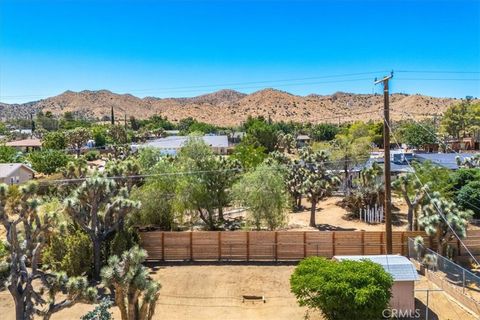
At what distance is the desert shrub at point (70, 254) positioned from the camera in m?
20.5

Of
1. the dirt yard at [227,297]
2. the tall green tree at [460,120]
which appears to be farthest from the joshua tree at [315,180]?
the tall green tree at [460,120]

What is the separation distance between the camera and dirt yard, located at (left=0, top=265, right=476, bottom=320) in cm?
1741

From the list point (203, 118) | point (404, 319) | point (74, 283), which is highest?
point (203, 118)

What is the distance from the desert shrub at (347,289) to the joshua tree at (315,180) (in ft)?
46.7

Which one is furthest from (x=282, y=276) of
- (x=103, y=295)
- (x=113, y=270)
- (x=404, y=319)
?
(x=113, y=270)

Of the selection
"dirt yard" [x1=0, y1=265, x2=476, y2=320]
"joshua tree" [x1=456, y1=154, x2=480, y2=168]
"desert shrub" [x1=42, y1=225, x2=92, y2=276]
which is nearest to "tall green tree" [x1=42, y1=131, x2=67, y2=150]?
"desert shrub" [x1=42, y1=225, x2=92, y2=276]

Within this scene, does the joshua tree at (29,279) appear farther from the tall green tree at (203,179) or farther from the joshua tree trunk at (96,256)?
the tall green tree at (203,179)

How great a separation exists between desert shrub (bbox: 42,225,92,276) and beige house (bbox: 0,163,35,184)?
24.3 meters

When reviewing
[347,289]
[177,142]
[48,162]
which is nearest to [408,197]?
[347,289]

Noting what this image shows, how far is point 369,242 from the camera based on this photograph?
23219 millimetres

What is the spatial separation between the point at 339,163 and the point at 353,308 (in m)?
29.0

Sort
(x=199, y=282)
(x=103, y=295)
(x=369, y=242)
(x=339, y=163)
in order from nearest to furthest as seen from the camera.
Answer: (x=103, y=295), (x=199, y=282), (x=369, y=242), (x=339, y=163)

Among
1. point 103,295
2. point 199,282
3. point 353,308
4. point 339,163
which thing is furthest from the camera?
point 339,163

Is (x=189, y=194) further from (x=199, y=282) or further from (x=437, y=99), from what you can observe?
(x=437, y=99)
